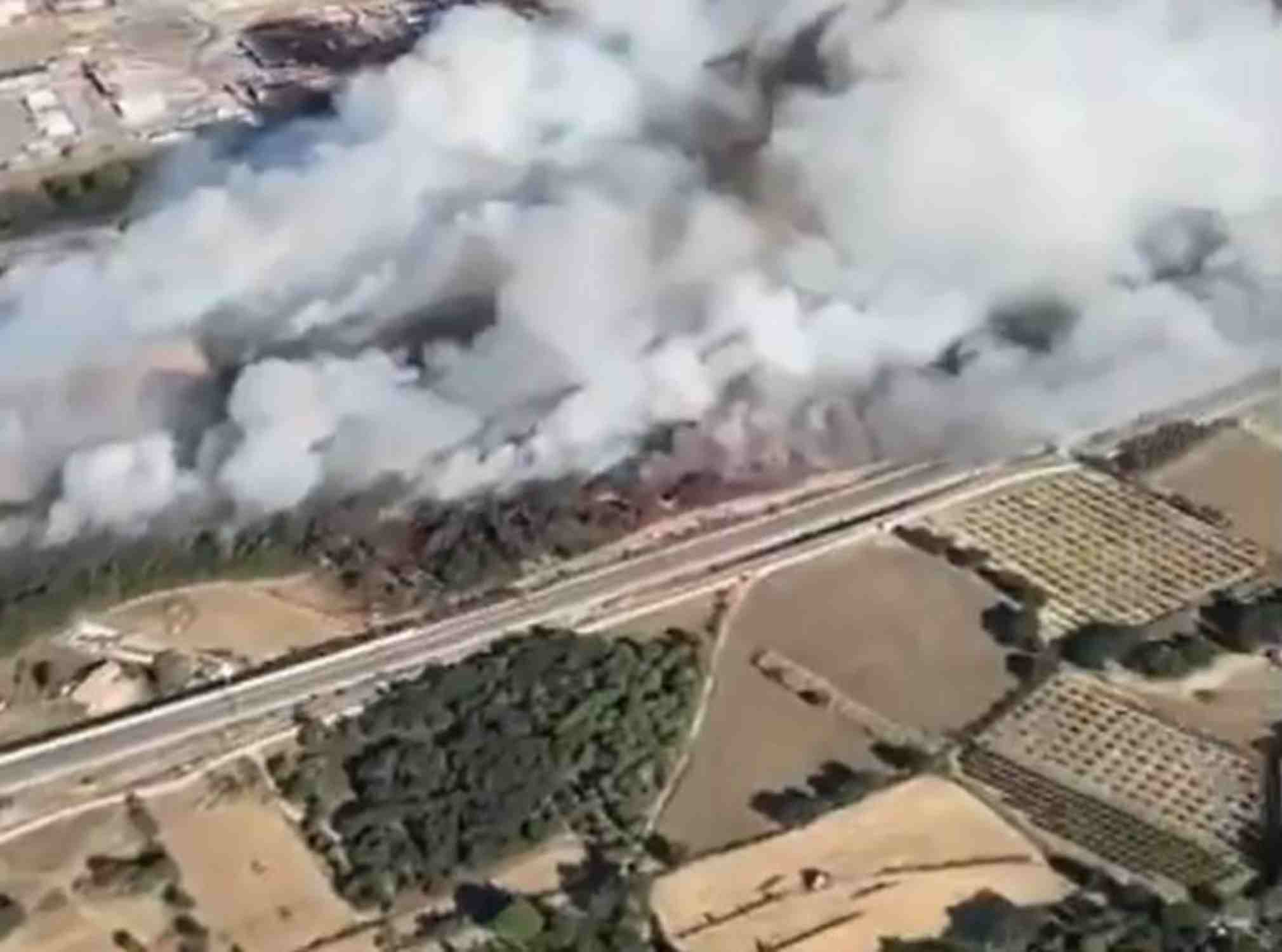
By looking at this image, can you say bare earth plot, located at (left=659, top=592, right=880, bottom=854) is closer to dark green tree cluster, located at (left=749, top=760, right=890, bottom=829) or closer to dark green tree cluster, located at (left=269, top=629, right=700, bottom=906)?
dark green tree cluster, located at (left=749, top=760, right=890, bottom=829)

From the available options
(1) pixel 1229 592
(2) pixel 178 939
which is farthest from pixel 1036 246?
(2) pixel 178 939

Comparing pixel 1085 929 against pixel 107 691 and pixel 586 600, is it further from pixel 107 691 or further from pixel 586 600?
pixel 107 691

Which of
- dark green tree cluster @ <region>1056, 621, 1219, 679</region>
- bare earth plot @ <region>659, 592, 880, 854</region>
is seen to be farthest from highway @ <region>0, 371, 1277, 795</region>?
dark green tree cluster @ <region>1056, 621, 1219, 679</region>

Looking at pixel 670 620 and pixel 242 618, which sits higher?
pixel 242 618


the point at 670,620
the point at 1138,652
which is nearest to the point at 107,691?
the point at 670,620

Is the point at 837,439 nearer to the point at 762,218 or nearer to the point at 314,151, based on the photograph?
the point at 762,218

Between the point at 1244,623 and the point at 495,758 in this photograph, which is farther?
the point at 1244,623
